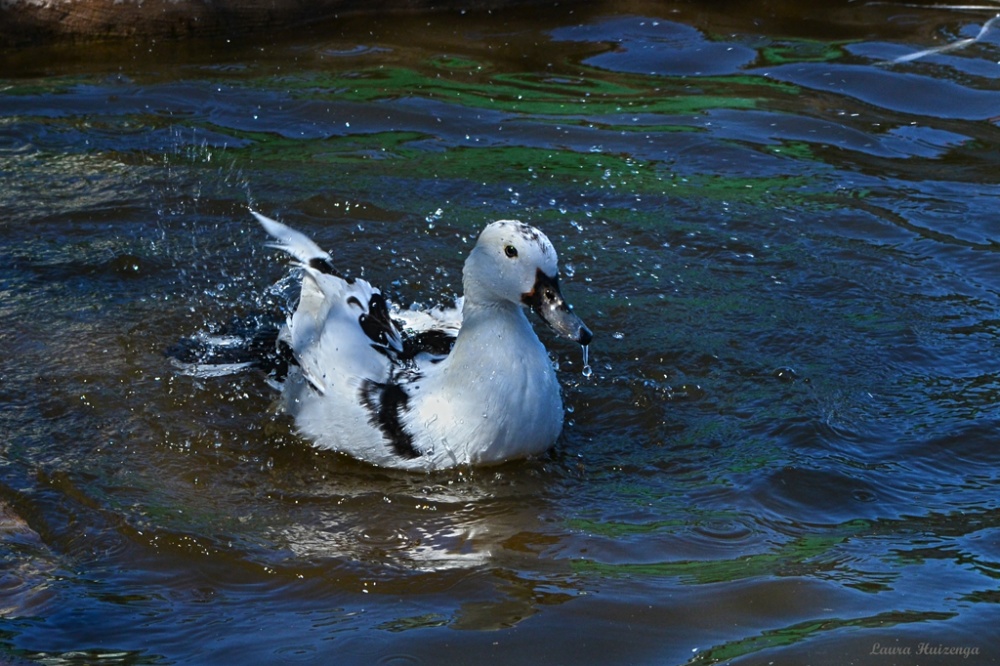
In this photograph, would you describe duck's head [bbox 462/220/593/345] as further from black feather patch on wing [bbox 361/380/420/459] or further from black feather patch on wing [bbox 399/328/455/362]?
black feather patch on wing [bbox 399/328/455/362]

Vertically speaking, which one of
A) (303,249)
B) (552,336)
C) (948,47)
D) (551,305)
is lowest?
(552,336)

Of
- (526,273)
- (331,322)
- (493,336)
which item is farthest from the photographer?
(331,322)

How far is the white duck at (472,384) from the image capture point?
4941 millimetres

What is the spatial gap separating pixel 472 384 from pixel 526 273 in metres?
0.47

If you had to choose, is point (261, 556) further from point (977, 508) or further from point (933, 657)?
point (977, 508)

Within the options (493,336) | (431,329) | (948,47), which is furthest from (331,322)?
A: (948,47)

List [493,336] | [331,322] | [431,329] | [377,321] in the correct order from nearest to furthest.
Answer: [493,336]
[331,322]
[377,321]
[431,329]

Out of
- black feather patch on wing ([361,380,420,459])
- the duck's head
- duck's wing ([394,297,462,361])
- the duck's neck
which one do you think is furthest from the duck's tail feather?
the duck's head

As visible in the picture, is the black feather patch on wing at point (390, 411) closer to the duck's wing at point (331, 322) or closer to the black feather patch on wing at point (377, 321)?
the duck's wing at point (331, 322)

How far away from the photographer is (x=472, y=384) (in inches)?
195

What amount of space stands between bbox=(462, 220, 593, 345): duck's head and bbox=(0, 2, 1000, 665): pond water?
24.3 inches

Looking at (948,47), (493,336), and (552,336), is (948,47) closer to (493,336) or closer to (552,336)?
(552,336)

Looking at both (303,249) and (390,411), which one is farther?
(303,249)

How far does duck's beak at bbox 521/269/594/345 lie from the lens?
16.0ft
